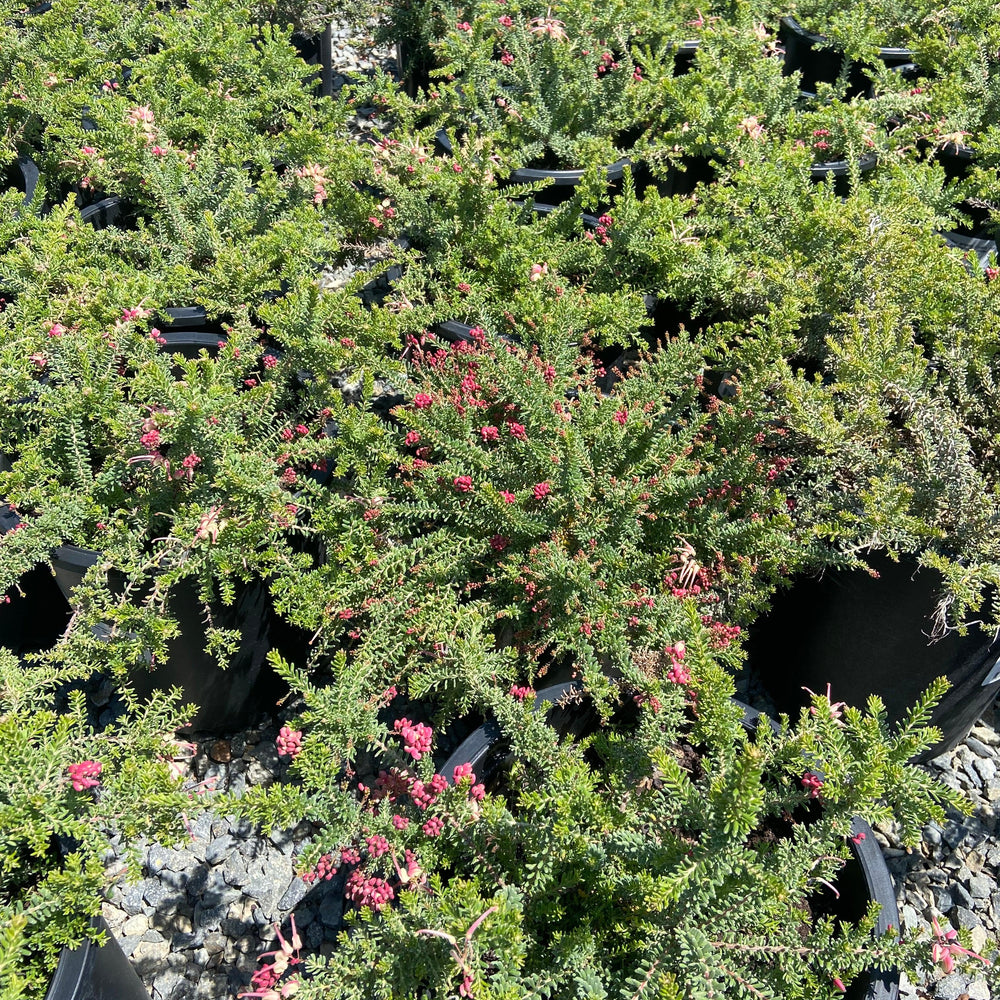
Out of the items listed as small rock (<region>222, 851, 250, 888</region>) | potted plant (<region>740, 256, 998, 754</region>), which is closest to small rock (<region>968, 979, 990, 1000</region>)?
potted plant (<region>740, 256, 998, 754</region>)

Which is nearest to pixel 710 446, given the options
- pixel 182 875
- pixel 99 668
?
pixel 99 668

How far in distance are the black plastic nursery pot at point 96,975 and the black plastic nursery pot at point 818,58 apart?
4993mm

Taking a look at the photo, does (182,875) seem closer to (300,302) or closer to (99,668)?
(99,668)

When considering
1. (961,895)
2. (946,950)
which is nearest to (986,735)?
(961,895)

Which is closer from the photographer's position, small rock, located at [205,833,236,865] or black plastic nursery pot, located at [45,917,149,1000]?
black plastic nursery pot, located at [45,917,149,1000]

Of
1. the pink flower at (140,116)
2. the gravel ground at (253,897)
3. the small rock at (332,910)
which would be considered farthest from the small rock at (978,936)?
the pink flower at (140,116)

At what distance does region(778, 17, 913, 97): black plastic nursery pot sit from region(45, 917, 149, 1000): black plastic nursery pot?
16.4 feet

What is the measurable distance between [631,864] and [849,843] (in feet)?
1.57

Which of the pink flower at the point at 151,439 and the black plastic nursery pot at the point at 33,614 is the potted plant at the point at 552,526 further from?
the black plastic nursery pot at the point at 33,614

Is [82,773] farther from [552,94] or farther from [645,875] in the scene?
[552,94]

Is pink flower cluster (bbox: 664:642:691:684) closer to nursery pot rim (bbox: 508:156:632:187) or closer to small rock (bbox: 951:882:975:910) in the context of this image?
small rock (bbox: 951:882:975:910)

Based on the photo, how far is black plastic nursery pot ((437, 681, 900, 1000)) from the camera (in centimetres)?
157

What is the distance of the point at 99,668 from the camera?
218 cm

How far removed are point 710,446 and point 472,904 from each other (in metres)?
1.39
